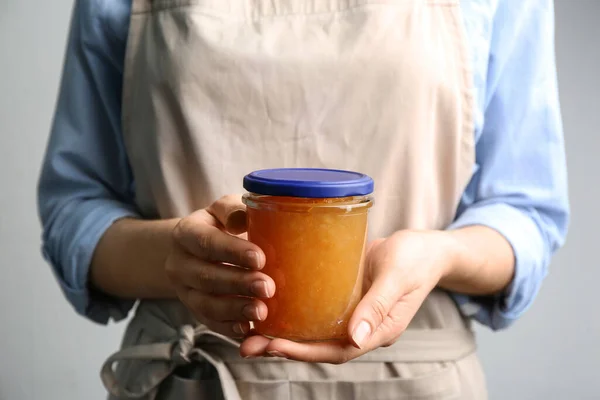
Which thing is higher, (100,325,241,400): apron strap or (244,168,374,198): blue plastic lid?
(244,168,374,198): blue plastic lid

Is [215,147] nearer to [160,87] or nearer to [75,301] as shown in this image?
[160,87]

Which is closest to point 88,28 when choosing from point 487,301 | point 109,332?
point 487,301

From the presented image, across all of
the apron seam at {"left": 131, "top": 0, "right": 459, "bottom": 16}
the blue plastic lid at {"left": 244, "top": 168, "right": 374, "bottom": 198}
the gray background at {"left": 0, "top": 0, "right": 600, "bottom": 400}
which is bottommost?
the gray background at {"left": 0, "top": 0, "right": 600, "bottom": 400}

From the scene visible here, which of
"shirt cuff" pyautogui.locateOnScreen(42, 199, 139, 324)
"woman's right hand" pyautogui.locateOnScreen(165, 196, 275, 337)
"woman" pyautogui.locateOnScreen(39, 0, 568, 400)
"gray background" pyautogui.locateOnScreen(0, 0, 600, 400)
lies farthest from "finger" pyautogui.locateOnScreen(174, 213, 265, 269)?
"gray background" pyautogui.locateOnScreen(0, 0, 600, 400)

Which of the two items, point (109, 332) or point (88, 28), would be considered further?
point (109, 332)

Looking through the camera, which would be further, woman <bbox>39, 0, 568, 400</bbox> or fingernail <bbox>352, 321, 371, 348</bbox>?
woman <bbox>39, 0, 568, 400</bbox>

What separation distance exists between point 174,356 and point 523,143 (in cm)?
48

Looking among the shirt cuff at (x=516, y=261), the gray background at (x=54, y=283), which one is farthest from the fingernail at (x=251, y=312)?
the gray background at (x=54, y=283)

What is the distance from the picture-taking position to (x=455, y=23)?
0.70m

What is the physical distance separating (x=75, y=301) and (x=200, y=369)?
20 cm

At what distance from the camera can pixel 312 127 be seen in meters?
0.71

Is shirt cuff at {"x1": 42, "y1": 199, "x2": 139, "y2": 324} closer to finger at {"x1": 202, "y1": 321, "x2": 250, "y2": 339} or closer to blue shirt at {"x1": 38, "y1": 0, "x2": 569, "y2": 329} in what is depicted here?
blue shirt at {"x1": 38, "y1": 0, "x2": 569, "y2": 329}

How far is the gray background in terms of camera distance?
3.99ft

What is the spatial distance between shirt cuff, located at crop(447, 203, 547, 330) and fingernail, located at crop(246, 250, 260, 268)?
1.02 feet
